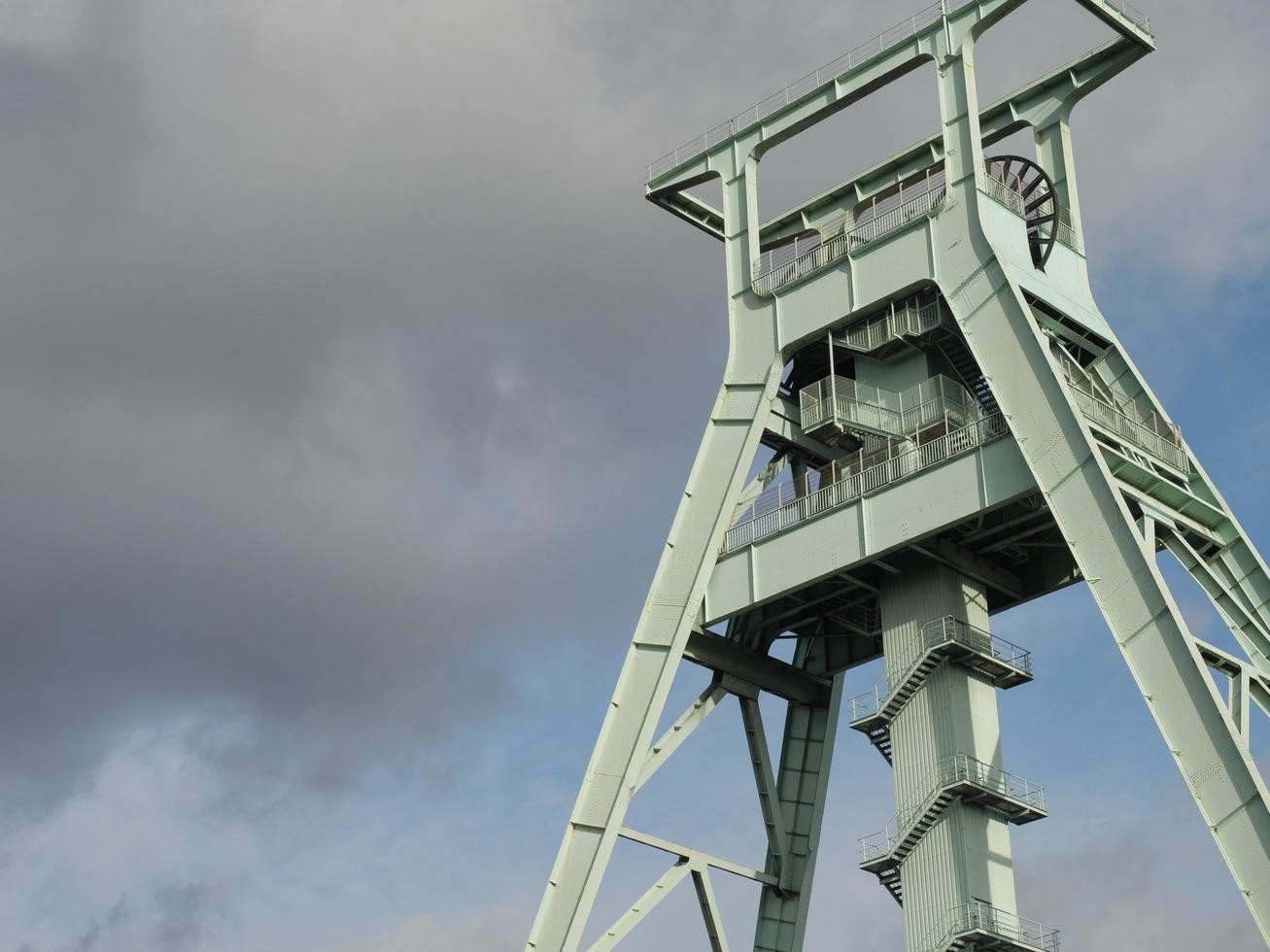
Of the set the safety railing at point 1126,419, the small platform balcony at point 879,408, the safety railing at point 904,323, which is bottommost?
the safety railing at point 1126,419

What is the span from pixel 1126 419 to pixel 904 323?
4.58m

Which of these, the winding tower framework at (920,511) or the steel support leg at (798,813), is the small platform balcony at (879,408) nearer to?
the winding tower framework at (920,511)

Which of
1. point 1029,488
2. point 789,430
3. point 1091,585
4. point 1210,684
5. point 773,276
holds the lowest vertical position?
point 1210,684

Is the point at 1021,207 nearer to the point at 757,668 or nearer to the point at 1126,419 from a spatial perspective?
the point at 1126,419

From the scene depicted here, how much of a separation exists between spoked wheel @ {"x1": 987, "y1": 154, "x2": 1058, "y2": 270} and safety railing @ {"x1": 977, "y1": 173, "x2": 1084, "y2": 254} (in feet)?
0.14

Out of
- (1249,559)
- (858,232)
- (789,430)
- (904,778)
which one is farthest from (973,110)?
(904,778)

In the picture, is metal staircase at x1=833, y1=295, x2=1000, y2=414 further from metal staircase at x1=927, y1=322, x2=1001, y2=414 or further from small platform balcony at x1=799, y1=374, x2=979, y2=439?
small platform balcony at x1=799, y1=374, x2=979, y2=439

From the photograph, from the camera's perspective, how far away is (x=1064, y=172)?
133 ft

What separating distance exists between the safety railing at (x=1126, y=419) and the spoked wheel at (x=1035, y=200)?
246cm

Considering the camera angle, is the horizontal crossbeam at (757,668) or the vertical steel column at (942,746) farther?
the horizontal crossbeam at (757,668)

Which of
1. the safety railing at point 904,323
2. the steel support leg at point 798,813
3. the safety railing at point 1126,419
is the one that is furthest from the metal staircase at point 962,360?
the steel support leg at point 798,813

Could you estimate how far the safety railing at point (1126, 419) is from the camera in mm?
35844

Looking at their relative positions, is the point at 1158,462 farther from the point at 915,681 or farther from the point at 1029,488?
the point at 915,681

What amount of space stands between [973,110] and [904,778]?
12.4m
